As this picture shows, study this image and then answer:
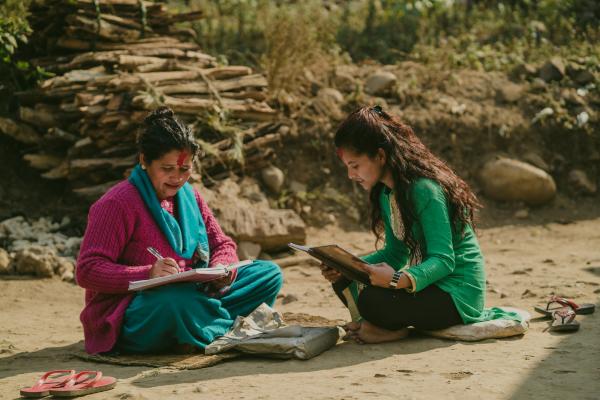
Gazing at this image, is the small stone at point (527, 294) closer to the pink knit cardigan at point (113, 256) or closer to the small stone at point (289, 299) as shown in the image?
the small stone at point (289, 299)

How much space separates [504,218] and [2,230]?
17.3 ft

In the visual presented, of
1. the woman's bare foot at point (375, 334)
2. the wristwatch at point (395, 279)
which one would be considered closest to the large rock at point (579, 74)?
the woman's bare foot at point (375, 334)

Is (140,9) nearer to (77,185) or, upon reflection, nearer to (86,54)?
(86,54)

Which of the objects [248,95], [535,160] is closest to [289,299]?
[248,95]

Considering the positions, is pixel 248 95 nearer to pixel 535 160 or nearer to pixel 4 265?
pixel 4 265

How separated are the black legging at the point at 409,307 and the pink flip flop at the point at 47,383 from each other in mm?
1677

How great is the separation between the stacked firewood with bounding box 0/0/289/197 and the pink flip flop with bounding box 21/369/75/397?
395cm

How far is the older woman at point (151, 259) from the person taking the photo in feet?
15.2

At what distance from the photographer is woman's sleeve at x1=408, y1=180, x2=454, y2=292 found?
15.2 ft

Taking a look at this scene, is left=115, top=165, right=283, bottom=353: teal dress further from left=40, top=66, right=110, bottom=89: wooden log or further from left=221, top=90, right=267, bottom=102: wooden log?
left=221, top=90, right=267, bottom=102: wooden log

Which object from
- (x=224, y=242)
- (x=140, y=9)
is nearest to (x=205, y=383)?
(x=224, y=242)

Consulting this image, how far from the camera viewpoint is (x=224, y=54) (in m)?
10.3

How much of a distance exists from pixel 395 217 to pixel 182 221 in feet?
4.12

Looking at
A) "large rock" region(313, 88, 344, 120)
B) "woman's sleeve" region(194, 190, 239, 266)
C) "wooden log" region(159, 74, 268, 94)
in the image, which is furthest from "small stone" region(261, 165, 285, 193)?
"woman's sleeve" region(194, 190, 239, 266)
